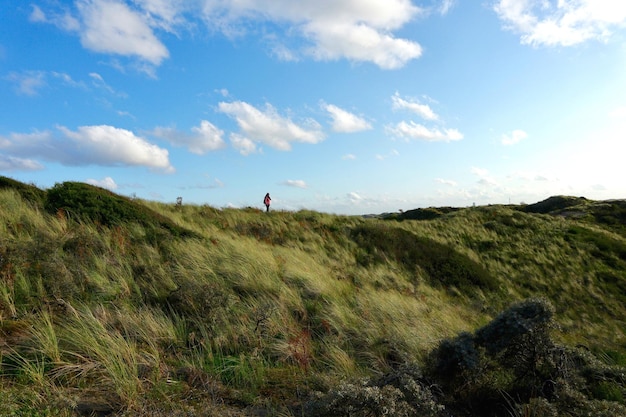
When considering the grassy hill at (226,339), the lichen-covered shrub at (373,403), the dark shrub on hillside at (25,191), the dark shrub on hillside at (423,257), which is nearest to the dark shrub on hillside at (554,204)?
the dark shrub on hillside at (423,257)

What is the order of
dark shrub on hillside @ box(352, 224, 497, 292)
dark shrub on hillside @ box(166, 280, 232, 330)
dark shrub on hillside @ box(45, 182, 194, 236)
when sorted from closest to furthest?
dark shrub on hillside @ box(166, 280, 232, 330)
dark shrub on hillside @ box(45, 182, 194, 236)
dark shrub on hillside @ box(352, 224, 497, 292)

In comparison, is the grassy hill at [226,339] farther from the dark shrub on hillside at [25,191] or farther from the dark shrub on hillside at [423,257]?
the dark shrub on hillside at [423,257]

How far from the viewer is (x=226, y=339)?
487 centimetres

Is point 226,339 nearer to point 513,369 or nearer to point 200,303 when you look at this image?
point 200,303

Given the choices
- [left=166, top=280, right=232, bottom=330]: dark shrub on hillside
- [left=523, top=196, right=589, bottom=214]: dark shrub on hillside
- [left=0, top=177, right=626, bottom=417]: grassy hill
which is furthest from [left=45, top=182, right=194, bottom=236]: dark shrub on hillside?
[left=523, top=196, right=589, bottom=214]: dark shrub on hillside

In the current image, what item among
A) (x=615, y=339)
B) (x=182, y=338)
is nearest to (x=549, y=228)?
(x=615, y=339)

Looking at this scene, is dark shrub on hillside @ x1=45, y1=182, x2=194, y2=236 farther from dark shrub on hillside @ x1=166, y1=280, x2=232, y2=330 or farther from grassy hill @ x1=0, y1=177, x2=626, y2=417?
dark shrub on hillside @ x1=166, y1=280, x2=232, y2=330

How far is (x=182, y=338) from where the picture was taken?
16.0 feet

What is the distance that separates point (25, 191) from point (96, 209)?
3.29m

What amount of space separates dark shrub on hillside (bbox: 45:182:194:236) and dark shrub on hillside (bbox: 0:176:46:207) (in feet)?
1.00

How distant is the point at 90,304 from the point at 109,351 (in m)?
1.59

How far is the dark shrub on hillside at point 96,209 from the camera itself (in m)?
10.1

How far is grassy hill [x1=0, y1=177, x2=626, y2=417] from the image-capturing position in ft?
11.2

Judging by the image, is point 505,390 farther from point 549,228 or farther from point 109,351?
point 549,228
